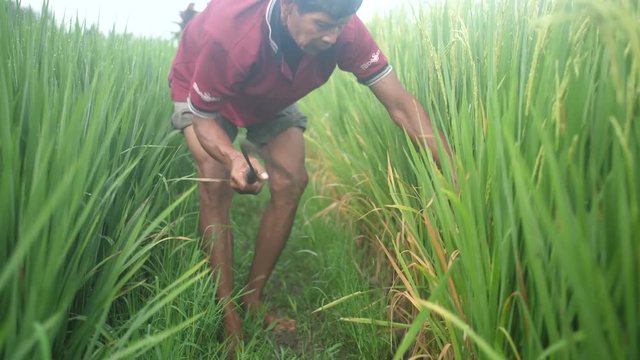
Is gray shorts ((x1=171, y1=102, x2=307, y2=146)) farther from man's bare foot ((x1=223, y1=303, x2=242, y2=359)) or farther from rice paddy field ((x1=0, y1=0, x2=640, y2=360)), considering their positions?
man's bare foot ((x1=223, y1=303, x2=242, y2=359))

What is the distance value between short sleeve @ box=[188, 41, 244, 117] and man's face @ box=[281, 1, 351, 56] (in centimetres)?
22

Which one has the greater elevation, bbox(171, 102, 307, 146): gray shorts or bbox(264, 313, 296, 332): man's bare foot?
bbox(171, 102, 307, 146): gray shorts

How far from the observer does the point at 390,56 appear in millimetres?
2125

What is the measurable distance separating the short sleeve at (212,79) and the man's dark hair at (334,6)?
1.06 ft

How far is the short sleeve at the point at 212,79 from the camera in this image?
158 cm

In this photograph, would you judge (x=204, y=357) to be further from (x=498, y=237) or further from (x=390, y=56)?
(x=390, y=56)

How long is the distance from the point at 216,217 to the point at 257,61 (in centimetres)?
55

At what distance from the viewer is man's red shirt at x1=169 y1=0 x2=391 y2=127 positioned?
158cm

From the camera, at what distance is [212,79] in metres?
1.59

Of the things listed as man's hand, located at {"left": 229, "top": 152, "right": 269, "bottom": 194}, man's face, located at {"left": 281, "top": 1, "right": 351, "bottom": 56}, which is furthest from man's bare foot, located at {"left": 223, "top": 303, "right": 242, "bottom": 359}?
man's face, located at {"left": 281, "top": 1, "right": 351, "bottom": 56}

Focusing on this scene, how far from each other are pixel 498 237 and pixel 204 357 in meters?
0.95

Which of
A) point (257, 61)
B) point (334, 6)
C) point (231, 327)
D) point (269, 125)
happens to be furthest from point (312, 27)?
point (231, 327)

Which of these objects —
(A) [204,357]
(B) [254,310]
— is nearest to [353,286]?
(B) [254,310]

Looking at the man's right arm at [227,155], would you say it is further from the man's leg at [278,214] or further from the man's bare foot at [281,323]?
the man's bare foot at [281,323]
